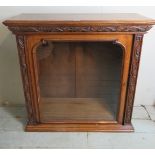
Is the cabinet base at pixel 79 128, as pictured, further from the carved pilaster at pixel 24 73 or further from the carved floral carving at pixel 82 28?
the carved floral carving at pixel 82 28

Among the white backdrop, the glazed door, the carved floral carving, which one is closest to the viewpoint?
the carved floral carving

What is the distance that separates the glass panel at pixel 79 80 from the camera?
131 centimetres

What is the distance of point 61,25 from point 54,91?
1.88ft

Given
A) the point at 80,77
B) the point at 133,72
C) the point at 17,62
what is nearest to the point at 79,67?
the point at 80,77

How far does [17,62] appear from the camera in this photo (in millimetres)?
1618

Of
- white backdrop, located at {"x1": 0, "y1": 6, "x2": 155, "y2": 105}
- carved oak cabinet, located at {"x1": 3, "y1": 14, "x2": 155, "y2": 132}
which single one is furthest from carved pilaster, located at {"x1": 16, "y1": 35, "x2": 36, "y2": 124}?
white backdrop, located at {"x1": 0, "y1": 6, "x2": 155, "y2": 105}

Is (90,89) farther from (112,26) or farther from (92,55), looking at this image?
(112,26)

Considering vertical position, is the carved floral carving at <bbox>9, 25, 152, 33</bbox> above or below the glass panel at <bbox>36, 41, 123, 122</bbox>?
above

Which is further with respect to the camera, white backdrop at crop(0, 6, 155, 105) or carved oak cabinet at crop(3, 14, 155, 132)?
white backdrop at crop(0, 6, 155, 105)

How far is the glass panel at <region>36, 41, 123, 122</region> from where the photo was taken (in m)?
1.31

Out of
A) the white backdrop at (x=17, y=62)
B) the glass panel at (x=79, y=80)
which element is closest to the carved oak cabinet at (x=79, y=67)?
the glass panel at (x=79, y=80)

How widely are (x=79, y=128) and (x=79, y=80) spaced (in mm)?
350

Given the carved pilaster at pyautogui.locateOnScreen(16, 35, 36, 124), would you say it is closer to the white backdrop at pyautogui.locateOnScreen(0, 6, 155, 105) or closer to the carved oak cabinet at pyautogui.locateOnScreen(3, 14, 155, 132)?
the carved oak cabinet at pyautogui.locateOnScreen(3, 14, 155, 132)

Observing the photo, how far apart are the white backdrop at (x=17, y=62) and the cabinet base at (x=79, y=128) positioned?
1.31 ft
